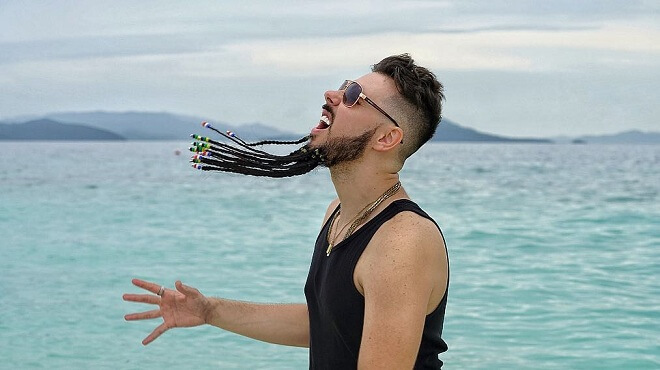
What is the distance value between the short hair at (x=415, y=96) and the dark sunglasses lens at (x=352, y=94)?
10cm

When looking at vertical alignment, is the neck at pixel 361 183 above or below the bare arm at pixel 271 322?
above

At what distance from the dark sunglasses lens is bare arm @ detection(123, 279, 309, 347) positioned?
2.49 ft

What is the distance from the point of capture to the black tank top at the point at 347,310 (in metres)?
2.38

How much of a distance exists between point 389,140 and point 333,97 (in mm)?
197

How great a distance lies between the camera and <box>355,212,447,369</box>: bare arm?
2.21 metres

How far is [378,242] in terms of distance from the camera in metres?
2.31

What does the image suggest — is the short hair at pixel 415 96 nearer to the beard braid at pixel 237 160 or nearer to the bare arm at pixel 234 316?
the beard braid at pixel 237 160

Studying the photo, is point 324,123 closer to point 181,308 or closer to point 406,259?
point 406,259

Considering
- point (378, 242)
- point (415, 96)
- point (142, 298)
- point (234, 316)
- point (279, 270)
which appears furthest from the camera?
point (279, 270)

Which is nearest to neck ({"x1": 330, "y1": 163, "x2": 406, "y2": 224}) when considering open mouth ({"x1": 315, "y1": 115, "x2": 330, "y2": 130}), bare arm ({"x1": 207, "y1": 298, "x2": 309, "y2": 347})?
open mouth ({"x1": 315, "y1": 115, "x2": 330, "y2": 130})

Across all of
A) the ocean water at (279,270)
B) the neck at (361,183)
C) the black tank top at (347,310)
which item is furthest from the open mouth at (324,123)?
the ocean water at (279,270)

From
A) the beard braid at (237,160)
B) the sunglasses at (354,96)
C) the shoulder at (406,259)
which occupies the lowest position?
the shoulder at (406,259)

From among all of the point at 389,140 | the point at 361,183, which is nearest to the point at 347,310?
the point at 361,183

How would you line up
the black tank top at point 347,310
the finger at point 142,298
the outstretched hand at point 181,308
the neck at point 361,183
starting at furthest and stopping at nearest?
the outstretched hand at point 181,308
the finger at point 142,298
the neck at point 361,183
the black tank top at point 347,310
